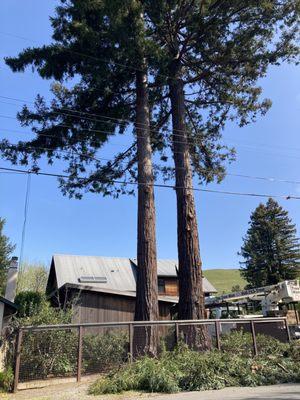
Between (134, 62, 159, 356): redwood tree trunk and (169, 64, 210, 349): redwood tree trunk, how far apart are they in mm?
1069

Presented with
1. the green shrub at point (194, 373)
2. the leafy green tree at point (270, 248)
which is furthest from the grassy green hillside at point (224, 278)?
the green shrub at point (194, 373)

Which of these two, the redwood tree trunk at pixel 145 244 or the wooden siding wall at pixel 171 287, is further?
the wooden siding wall at pixel 171 287

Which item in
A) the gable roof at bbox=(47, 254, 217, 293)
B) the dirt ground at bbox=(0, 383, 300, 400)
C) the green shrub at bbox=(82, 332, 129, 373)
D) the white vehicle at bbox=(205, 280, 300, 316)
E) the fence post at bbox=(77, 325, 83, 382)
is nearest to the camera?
the dirt ground at bbox=(0, 383, 300, 400)

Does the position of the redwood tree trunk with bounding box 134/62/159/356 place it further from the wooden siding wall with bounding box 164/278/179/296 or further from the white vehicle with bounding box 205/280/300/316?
the wooden siding wall with bounding box 164/278/179/296

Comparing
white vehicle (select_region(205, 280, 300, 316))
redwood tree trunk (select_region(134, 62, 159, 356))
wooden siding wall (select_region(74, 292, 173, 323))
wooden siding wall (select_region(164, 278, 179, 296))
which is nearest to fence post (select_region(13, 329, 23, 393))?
redwood tree trunk (select_region(134, 62, 159, 356))

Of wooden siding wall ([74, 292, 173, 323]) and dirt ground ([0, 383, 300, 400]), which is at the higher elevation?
wooden siding wall ([74, 292, 173, 323])

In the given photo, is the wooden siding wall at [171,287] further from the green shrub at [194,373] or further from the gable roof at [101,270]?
the green shrub at [194,373]

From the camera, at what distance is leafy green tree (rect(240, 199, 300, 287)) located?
57375 mm

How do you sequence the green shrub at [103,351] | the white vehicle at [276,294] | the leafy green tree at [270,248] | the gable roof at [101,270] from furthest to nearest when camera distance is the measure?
the leafy green tree at [270,248] → the gable roof at [101,270] → the white vehicle at [276,294] → the green shrub at [103,351]

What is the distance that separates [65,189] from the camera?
1855 centimetres

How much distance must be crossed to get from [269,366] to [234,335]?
2.05m

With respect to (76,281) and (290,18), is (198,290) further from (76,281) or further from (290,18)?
(76,281)

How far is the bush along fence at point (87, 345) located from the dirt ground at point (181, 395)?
60cm

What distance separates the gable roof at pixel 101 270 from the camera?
2944 centimetres
